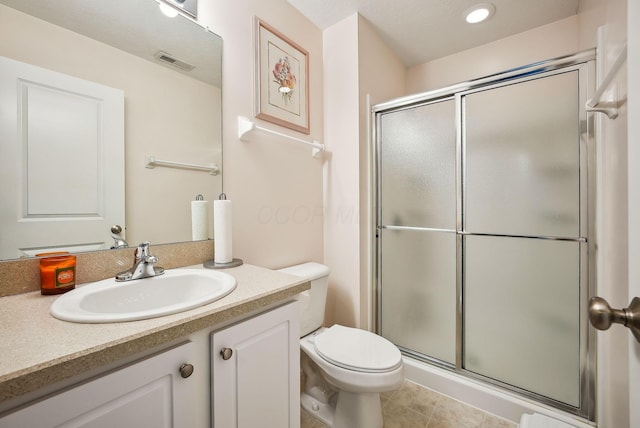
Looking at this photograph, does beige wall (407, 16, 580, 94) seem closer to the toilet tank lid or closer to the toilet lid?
the toilet tank lid

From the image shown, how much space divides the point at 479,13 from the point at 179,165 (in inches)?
80.6

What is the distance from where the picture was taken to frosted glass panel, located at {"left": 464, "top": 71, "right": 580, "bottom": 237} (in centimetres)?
128

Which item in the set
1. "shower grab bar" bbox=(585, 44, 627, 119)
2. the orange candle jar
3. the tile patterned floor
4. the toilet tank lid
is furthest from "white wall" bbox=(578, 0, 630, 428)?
the orange candle jar

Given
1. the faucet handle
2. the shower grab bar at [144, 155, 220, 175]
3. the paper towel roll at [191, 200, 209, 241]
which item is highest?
the shower grab bar at [144, 155, 220, 175]

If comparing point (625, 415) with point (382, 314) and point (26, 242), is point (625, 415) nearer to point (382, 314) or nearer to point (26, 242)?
point (382, 314)

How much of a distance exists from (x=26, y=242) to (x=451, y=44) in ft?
8.85

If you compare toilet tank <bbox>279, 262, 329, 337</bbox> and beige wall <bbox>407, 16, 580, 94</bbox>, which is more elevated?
beige wall <bbox>407, 16, 580, 94</bbox>

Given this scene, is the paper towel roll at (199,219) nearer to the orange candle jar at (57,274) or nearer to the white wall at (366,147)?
the orange candle jar at (57,274)

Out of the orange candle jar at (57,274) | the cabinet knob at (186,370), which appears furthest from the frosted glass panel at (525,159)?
the orange candle jar at (57,274)

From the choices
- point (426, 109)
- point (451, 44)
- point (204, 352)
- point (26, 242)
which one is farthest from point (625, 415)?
point (451, 44)

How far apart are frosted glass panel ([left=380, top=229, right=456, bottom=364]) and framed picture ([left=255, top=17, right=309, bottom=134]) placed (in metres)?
1.03

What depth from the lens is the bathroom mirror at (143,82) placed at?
2.80 feet

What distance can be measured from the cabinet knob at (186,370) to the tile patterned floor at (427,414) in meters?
1.03

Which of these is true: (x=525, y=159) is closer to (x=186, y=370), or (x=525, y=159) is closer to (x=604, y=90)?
(x=604, y=90)
